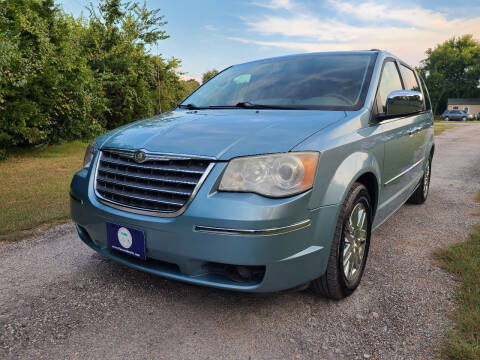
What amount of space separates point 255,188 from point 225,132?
50cm

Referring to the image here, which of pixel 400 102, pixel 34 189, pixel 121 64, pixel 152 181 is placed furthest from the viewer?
pixel 121 64

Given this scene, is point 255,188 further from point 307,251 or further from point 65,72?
point 65,72

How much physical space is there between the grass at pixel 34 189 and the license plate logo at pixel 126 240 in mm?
1978

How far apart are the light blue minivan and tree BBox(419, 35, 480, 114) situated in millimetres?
67529

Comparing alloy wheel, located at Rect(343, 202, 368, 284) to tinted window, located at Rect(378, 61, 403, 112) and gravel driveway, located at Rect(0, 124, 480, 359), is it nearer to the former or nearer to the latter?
gravel driveway, located at Rect(0, 124, 480, 359)

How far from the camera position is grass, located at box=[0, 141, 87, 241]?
4184mm

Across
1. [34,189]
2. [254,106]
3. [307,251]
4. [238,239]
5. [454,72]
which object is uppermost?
[454,72]

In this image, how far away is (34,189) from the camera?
5.87 m

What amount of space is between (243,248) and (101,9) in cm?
1561

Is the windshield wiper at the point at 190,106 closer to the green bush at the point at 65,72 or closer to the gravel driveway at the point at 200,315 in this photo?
the gravel driveway at the point at 200,315

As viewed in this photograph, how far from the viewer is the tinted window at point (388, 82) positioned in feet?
9.91

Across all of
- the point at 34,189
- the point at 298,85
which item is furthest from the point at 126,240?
the point at 34,189

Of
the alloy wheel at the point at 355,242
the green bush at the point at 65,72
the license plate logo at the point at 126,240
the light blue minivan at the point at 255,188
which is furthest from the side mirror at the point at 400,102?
the green bush at the point at 65,72

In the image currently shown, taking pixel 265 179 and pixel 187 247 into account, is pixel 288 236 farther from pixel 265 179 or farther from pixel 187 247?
pixel 187 247
